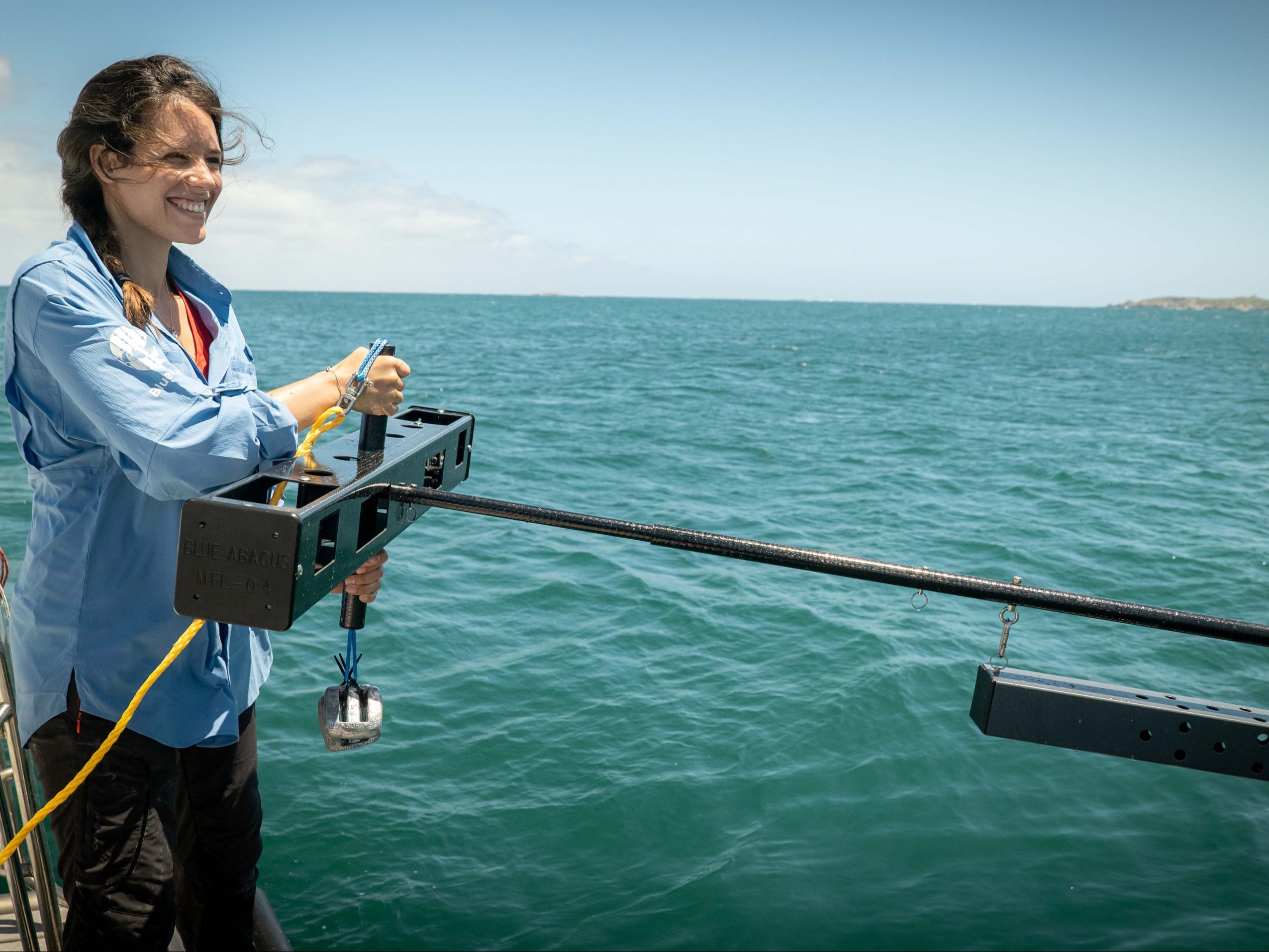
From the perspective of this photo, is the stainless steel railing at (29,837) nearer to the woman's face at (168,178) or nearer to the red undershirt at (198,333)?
the red undershirt at (198,333)

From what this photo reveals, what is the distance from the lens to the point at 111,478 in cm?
161

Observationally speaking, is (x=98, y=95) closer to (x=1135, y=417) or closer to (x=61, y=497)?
(x=61, y=497)

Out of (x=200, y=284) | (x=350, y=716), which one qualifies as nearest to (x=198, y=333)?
(x=200, y=284)

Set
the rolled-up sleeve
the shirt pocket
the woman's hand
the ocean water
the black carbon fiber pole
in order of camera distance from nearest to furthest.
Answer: the rolled-up sleeve, the black carbon fiber pole, the woman's hand, the shirt pocket, the ocean water

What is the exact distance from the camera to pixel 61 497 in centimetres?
162

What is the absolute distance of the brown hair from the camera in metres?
1.63

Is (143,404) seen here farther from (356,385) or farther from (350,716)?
(350,716)

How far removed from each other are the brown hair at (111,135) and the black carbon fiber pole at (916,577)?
0.67m

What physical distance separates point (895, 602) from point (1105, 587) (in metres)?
2.76

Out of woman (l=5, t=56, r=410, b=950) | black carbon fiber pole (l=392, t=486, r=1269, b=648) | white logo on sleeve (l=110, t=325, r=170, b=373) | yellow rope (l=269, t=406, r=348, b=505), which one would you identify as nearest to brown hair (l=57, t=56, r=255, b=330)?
woman (l=5, t=56, r=410, b=950)

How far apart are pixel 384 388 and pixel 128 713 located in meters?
0.68

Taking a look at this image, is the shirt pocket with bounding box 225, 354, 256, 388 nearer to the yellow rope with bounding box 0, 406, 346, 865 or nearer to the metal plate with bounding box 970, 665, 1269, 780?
the yellow rope with bounding box 0, 406, 346, 865

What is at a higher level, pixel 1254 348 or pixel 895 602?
pixel 1254 348

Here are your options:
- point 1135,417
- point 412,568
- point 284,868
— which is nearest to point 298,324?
point 1135,417
